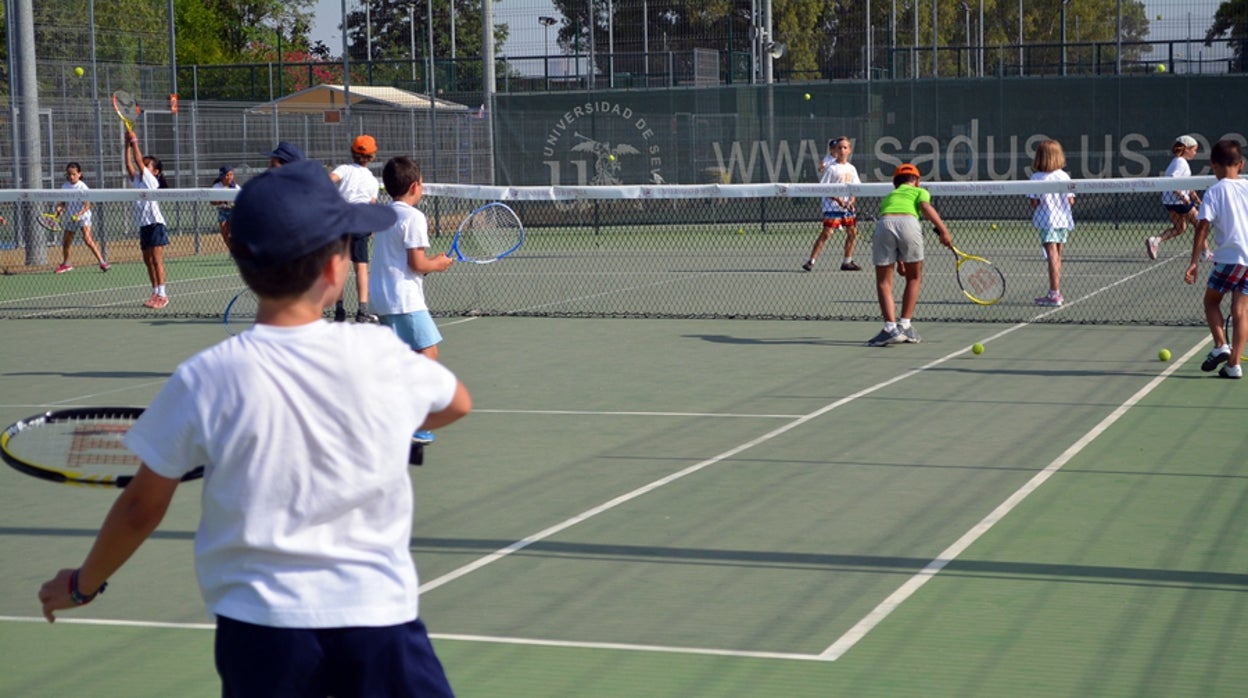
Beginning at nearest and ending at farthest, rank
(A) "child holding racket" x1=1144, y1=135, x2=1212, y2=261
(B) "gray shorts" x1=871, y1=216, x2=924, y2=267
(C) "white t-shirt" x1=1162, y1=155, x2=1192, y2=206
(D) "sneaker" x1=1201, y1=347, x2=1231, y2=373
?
(D) "sneaker" x1=1201, y1=347, x2=1231, y2=373 → (B) "gray shorts" x1=871, y1=216, x2=924, y2=267 → (A) "child holding racket" x1=1144, y1=135, x2=1212, y2=261 → (C) "white t-shirt" x1=1162, y1=155, x2=1192, y2=206

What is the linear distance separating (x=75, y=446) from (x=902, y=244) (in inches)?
381

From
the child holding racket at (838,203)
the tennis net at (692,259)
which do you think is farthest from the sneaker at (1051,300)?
the child holding racket at (838,203)

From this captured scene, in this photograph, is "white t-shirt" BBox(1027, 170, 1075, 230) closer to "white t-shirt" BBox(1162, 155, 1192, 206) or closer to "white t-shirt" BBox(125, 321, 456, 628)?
"white t-shirt" BBox(1162, 155, 1192, 206)

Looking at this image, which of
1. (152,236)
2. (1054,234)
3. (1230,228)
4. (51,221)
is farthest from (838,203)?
(51,221)

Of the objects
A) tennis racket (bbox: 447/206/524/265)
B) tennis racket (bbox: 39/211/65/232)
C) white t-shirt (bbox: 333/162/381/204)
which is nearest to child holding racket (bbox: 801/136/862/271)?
tennis racket (bbox: 447/206/524/265)

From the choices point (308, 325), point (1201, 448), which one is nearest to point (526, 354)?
point (1201, 448)

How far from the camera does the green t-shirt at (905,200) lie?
40.8 ft

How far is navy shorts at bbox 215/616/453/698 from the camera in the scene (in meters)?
2.62

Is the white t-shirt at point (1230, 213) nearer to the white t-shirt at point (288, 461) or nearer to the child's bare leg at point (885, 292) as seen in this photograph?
the child's bare leg at point (885, 292)

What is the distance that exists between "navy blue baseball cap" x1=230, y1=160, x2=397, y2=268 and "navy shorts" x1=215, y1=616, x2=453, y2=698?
0.62 m

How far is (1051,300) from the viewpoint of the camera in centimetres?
1495

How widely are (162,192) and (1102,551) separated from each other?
11.1m

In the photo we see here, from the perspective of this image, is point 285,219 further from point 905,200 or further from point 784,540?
point 905,200

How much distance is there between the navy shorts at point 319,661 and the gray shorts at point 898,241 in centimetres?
999
